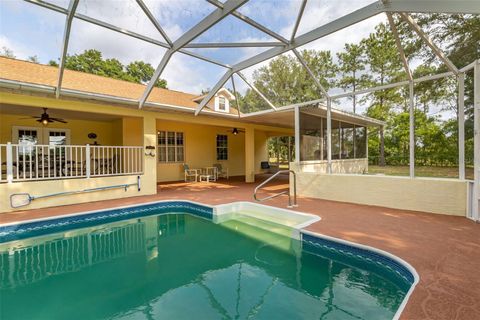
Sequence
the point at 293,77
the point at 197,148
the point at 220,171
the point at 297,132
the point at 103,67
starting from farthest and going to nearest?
the point at 103,67 < the point at 293,77 < the point at 220,171 < the point at 197,148 < the point at 297,132

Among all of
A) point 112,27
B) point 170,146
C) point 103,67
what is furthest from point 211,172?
point 103,67

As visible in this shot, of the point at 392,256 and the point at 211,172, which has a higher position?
the point at 211,172

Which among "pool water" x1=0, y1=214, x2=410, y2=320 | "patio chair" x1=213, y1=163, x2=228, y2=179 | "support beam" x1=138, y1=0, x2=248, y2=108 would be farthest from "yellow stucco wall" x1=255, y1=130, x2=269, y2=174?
"pool water" x1=0, y1=214, x2=410, y2=320

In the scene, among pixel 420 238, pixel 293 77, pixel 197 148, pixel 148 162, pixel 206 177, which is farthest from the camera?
pixel 293 77

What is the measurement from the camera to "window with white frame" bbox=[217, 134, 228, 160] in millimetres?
15125

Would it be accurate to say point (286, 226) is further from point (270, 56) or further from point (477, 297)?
point (270, 56)

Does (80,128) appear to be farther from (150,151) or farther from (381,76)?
(381,76)

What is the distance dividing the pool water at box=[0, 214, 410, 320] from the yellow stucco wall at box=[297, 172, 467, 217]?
10.4 feet

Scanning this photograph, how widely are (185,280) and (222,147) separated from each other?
11.9m

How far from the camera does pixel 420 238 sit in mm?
4480

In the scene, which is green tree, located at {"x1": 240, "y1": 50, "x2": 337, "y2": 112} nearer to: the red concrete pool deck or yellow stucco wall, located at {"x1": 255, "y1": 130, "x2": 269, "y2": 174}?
yellow stucco wall, located at {"x1": 255, "y1": 130, "x2": 269, "y2": 174}

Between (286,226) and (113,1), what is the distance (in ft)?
21.0

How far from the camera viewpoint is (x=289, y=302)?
10.4 feet

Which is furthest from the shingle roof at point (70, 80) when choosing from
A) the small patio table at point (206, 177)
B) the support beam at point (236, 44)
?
the support beam at point (236, 44)
